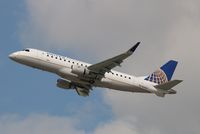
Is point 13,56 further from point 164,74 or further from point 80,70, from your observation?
point 164,74

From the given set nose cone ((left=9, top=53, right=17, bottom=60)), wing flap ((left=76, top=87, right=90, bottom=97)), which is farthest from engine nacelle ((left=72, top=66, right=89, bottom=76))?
nose cone ((left=9, top=53, right=17, bottom=60))

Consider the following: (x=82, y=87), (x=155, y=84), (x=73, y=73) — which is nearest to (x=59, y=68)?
(x=73, y=73)

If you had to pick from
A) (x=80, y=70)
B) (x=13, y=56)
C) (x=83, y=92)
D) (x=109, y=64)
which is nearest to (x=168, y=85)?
(x=109, y=64)

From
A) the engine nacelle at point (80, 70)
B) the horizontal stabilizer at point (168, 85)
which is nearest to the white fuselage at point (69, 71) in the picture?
the engine nacelle at point (80, 70)

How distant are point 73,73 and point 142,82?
33.6 feet

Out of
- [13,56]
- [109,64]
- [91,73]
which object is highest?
[109,64]

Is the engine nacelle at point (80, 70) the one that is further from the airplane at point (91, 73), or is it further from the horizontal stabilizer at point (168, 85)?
the horizontal stabilizer at point (168, 85)

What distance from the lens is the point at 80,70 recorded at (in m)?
83.8

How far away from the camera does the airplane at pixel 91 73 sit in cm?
8331

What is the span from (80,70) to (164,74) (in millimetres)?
15164

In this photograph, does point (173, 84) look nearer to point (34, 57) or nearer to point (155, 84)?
point (155, 84)

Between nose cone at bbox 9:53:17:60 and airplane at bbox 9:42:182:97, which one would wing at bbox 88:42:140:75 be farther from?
nose cone at bbox 9:53:17:60

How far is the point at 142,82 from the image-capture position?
88.0 meters

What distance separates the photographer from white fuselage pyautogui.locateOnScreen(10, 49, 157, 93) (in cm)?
8338
